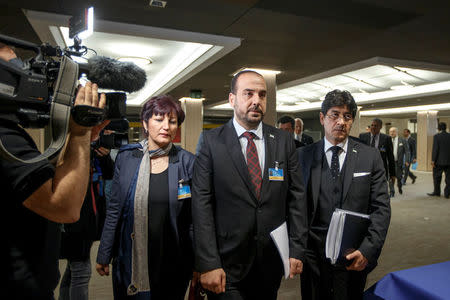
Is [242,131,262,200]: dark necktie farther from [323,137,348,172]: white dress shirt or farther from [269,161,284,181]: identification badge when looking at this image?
[323,137,348,172]: white dress shirt

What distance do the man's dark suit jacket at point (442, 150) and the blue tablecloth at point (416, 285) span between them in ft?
24.1

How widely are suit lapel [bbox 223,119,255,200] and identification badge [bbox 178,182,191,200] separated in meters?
0.37

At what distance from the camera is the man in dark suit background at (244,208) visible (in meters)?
1.42

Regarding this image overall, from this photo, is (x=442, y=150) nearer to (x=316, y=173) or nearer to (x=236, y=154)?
(x=316, y=173)

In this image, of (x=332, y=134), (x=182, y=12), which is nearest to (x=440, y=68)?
(x=182, y=12)

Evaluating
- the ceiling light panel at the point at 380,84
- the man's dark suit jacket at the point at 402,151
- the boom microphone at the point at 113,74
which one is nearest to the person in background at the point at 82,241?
the boom microphone at the point at 113,74

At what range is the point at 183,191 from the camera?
5.54 ft

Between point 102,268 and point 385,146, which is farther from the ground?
point 385,146

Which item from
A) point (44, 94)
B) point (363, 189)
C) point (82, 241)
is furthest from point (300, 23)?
point (44, 94)

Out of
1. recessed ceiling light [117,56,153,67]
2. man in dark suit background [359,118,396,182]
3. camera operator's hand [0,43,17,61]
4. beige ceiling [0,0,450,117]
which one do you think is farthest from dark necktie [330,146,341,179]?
recessed ceiling light [117,56,153,67]

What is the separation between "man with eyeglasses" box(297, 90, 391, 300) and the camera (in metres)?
1.63

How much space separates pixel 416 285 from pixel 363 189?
62 centimetres

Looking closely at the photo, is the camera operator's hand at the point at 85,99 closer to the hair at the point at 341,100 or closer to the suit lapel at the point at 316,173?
the suit lapel at the point at 316,173

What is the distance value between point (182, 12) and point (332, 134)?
2747 millimetres
